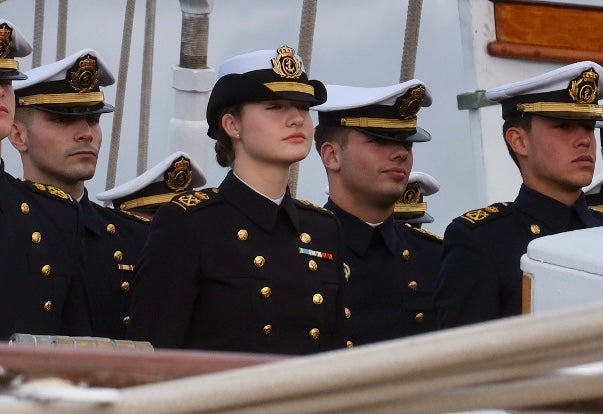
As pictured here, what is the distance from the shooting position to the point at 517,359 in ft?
5.09

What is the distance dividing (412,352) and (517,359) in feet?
0.36

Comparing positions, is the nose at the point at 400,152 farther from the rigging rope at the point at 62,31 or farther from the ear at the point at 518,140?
the rigging rope at the point at 62,31

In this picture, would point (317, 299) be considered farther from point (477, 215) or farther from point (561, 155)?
point (561, 155)

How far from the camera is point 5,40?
4.69m

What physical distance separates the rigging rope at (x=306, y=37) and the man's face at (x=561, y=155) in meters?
2.52

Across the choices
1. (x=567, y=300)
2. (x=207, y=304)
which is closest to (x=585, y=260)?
(x=567, y=300)

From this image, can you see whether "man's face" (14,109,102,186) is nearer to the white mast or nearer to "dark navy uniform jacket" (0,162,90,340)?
"dark navy uniform jacket" (0,162,90,340)

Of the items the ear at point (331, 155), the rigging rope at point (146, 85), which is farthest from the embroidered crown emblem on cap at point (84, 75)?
the rigging rope at point (146, 85)

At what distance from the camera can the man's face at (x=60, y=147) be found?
4.91 m

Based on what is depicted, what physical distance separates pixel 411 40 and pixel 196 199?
13.2 ft

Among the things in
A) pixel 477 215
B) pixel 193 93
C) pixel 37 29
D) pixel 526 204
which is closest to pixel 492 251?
pixel 477 215

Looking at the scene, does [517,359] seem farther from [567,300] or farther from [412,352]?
[567,300]

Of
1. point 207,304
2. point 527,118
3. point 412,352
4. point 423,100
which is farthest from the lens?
point 423,100

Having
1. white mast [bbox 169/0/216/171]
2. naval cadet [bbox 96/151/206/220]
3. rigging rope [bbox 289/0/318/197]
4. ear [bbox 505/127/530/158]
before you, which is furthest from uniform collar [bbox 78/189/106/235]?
white mast [bbox 169/0/216/171]
